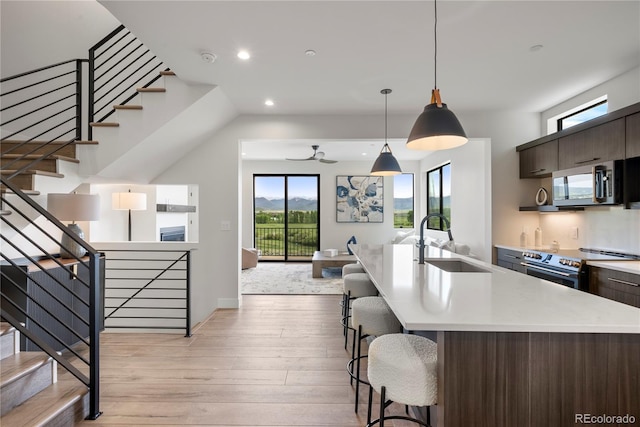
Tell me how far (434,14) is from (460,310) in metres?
2.03

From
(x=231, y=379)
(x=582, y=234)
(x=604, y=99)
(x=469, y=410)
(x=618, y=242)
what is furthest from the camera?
(x=582, y=234)

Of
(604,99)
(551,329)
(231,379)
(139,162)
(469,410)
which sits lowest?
(231,379)

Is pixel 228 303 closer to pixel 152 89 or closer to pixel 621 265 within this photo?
pixel 152 89

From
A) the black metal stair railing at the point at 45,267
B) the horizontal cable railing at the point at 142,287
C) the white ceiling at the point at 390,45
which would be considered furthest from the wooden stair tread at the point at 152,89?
the horizontal cable railing at the point at 142,287

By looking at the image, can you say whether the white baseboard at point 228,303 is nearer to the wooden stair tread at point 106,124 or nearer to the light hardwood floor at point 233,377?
the light hardwood floor at point 233,377

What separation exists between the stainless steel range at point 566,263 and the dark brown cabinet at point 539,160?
3.29 feet

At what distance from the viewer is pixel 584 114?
3855 millimetres

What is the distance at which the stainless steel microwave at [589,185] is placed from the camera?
2881mm

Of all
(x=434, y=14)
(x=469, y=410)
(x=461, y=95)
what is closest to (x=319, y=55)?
(x=434, y=14)

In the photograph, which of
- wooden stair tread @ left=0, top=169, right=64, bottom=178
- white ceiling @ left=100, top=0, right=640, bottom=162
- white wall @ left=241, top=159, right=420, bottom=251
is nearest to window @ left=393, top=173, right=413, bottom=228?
white wall @ left=241, top=159, right=420, bottom=251

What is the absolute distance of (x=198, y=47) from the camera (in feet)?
8.98

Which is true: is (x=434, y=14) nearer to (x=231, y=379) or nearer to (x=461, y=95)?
(x=461, y=95)

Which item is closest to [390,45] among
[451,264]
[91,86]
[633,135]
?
[451,264]

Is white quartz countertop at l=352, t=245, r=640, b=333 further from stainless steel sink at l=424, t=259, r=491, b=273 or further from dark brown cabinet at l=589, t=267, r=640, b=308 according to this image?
dark brown cabinet at l=589, t=267, r=640, b=308
